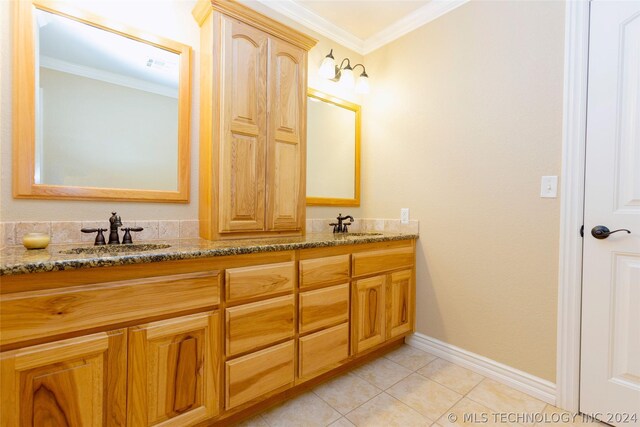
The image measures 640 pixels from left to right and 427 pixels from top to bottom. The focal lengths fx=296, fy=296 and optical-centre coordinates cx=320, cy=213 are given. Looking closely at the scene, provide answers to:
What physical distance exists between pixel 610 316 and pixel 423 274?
0.99 m

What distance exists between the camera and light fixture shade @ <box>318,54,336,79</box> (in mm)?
2227

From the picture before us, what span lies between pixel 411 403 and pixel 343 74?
2.27 metres

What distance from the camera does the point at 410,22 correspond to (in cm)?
224

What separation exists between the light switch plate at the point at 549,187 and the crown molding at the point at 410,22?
4.22ft

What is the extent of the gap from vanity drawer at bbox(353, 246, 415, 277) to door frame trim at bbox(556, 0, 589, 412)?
86 cm

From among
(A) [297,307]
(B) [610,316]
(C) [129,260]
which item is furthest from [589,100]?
(C) [129,260]

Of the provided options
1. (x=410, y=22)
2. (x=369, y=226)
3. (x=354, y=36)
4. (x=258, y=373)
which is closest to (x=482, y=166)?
(x=369, y=226)

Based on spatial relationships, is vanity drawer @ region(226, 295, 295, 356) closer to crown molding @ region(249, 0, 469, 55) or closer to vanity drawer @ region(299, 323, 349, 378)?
vanity drawer @ region(299, 323, 349, 378)

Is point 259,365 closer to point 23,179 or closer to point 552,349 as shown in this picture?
point 23,179

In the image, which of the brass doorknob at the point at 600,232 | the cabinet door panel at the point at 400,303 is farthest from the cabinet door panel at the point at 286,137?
the brass doorknob at the point at 600,232

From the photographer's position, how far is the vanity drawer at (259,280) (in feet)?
4.31

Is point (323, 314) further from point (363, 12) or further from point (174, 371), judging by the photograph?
point (363, 12)

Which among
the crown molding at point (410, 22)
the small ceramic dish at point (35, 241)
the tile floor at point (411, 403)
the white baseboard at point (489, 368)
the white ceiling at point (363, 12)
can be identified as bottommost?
the tile floor at point (411, 403)

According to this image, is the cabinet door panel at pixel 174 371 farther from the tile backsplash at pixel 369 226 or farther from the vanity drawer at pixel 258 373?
the tile backsplash at pixel 369 226
